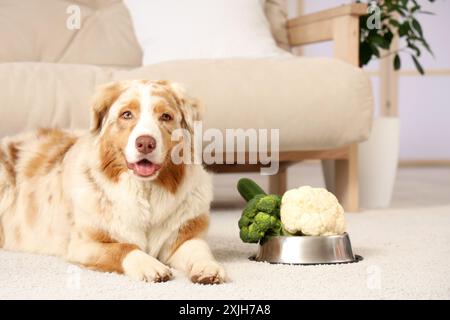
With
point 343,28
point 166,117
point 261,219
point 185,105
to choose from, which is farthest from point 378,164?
point 166,117

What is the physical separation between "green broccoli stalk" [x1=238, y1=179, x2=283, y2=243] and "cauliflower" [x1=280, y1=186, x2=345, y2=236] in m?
0.03

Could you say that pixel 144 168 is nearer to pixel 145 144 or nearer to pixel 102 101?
pixel 145 144

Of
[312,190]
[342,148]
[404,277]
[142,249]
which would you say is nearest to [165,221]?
[142,249]

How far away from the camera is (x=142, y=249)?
2031 millimetres

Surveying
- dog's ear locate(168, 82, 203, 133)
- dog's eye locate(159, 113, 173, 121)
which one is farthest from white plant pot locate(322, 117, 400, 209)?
dog's eye locate(159, 113, 173, 121)

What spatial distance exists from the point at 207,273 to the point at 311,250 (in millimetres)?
380

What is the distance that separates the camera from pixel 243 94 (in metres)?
3.00

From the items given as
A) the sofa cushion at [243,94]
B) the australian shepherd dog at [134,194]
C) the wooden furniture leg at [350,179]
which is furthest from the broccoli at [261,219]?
the wooden furniture leg at [350,179]

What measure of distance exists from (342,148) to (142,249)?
1531mm

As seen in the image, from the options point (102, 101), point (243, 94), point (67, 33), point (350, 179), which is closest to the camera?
point (102, 101)

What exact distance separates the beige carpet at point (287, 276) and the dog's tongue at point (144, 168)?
0.28m

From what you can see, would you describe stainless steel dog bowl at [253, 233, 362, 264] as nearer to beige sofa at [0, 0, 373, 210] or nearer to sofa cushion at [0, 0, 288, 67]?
beige sofa at [0, 0, 373, 210]

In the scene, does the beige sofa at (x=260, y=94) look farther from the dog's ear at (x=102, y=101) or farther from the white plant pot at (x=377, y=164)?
the dog's ear at (x=102, y=101)
